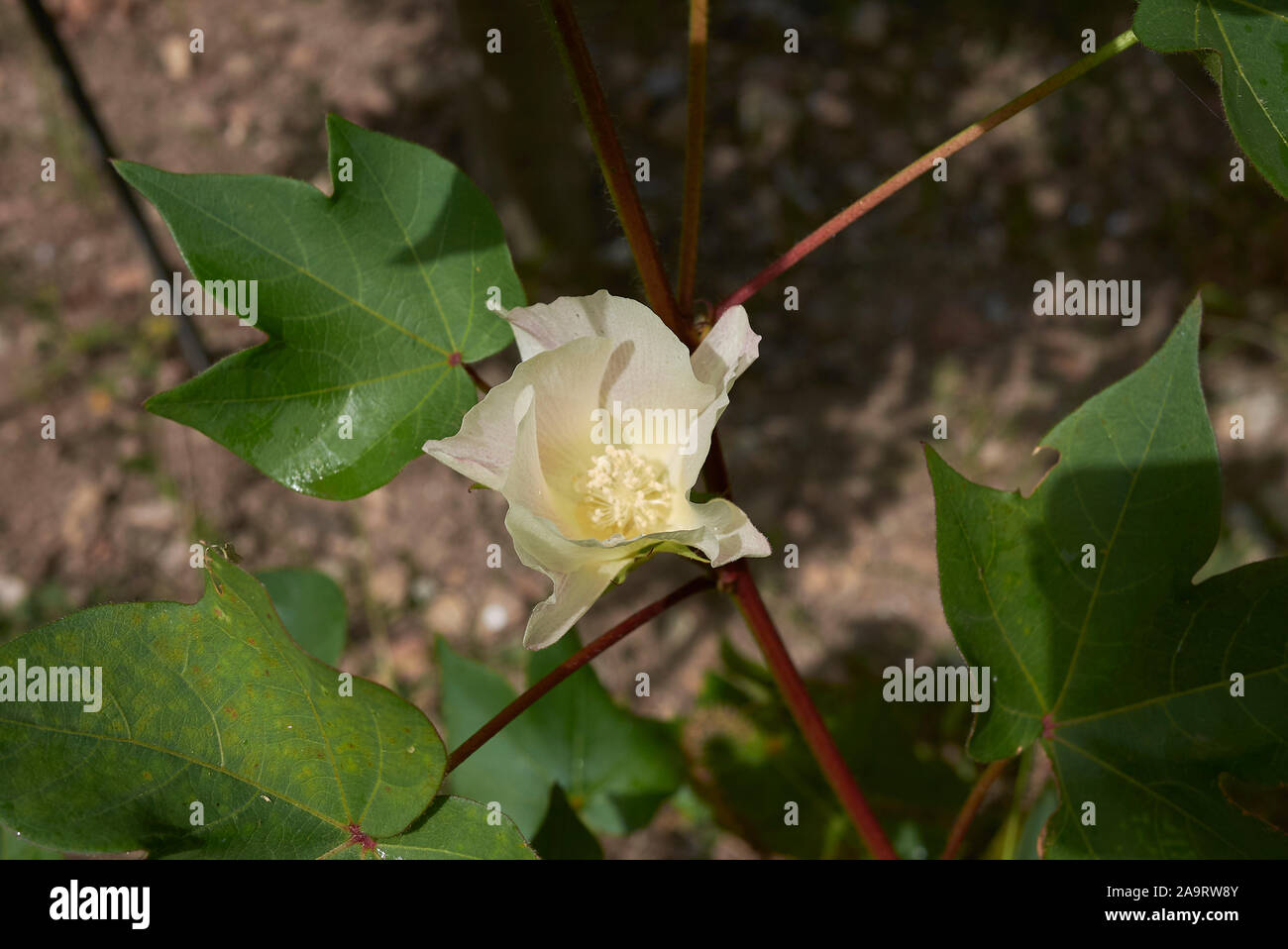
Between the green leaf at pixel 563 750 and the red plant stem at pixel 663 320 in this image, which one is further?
the green leaf at pixel 563 750

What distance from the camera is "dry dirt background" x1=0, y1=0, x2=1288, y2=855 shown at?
11.2 feet

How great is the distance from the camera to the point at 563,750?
1979 millimetres

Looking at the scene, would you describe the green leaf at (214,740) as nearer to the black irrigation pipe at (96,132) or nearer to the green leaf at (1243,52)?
the black irrigation pipe at (96,132)

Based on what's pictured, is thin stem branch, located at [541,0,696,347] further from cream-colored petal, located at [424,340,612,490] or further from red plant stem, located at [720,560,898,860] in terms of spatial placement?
red plant stem, located at [720,560,898,860]

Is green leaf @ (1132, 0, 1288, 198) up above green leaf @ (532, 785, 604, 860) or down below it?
above

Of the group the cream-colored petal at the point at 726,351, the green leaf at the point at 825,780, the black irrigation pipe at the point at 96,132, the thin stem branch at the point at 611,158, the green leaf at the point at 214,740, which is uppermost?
the black irrigation pipe at the point at 96,132

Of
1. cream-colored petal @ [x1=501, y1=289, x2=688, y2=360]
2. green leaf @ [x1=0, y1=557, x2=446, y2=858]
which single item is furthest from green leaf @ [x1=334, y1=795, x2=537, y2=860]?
cream-colored petal @ [x1=501, y1=289, x2=688, y2=360]

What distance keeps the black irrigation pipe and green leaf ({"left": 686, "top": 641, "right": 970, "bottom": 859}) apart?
1.70 meters

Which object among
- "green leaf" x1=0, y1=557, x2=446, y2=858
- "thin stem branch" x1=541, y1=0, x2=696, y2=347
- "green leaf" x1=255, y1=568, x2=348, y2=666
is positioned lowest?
"green leaf" x1=0, y1=557, x2=446, y2=858

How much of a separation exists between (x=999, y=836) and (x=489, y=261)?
1.53 m

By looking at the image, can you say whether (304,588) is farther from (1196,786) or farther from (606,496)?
(1196,786)

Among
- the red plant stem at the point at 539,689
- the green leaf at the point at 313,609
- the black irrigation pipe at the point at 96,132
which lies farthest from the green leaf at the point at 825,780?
the black irrigation pipe at the point at 96,132

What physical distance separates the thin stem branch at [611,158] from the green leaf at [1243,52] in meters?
0.54

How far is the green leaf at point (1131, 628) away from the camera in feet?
3.87
